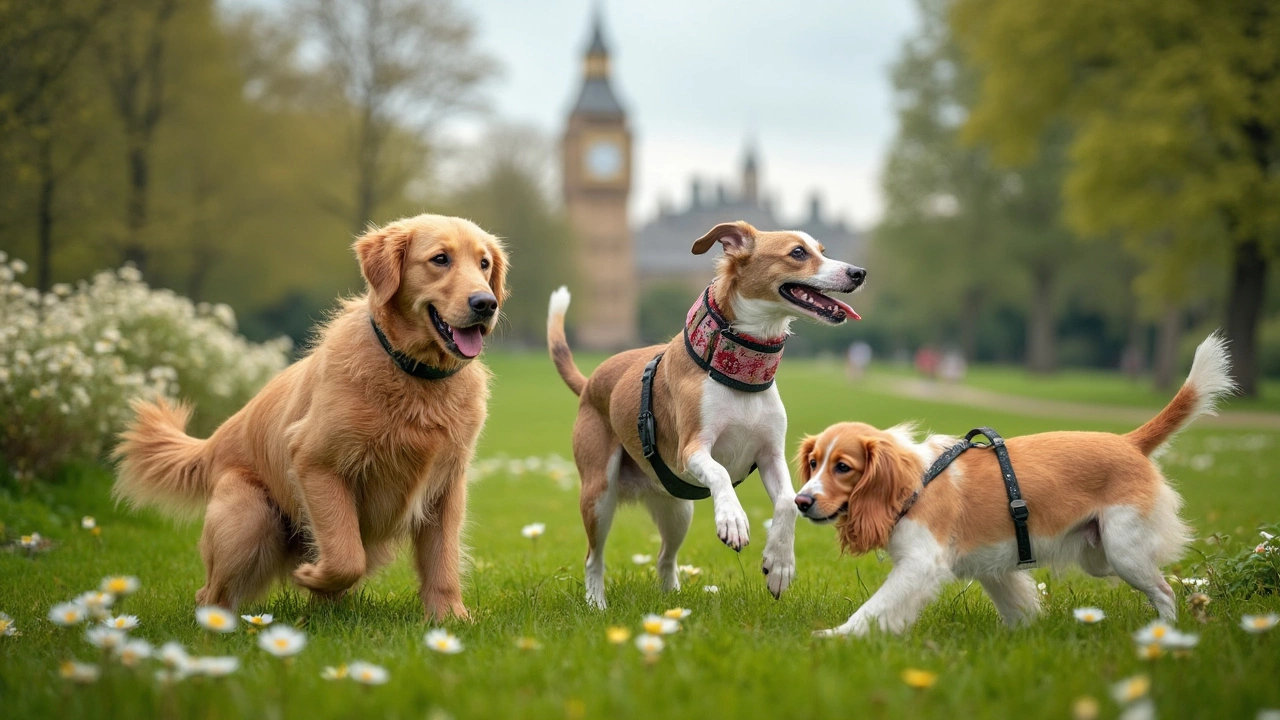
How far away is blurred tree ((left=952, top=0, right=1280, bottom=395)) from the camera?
68.4ft

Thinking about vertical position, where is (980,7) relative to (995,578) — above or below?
above

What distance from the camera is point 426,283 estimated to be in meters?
4.66

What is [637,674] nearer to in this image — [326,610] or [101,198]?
[326,610]

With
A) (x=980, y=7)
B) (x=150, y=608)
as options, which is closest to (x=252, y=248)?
(x=980, y=7)

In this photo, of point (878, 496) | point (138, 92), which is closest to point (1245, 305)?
point (878, 496)

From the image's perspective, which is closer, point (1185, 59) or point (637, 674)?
point (637, 674)

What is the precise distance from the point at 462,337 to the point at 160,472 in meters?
2.21

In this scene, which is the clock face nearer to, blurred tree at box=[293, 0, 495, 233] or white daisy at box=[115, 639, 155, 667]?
blurred tree at box=[293, 0, 495, 233]

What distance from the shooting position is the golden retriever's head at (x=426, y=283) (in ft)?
14.9

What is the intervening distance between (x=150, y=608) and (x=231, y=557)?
27.1 inches

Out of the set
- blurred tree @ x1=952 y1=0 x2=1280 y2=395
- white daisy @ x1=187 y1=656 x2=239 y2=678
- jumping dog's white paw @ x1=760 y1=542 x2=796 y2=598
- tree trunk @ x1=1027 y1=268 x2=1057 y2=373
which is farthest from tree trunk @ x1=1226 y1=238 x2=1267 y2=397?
white daisy @ x1=187 y1=656 x2=239 y2=678

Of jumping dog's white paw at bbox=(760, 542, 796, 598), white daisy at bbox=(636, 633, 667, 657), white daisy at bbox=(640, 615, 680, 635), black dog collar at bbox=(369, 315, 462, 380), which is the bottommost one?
jumping dog's white paw at bbox=(760, 542, 796, 598)

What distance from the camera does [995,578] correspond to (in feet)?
15.0

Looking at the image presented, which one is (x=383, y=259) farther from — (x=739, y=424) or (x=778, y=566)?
(x=778, y=566)
